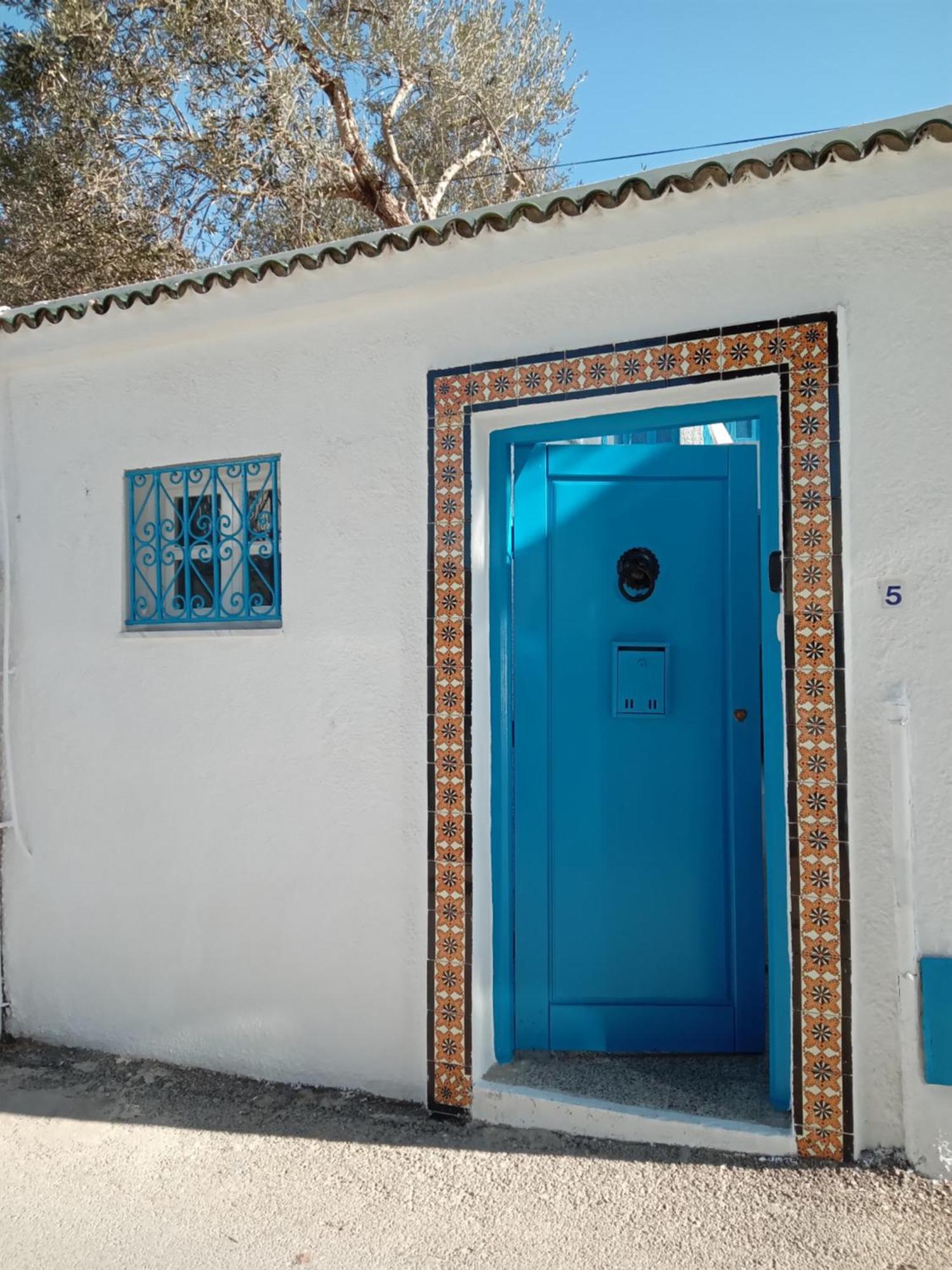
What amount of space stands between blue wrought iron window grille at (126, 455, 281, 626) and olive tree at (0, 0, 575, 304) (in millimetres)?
6058

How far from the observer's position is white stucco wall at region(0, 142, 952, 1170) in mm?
3012

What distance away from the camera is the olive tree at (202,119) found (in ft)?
29.6

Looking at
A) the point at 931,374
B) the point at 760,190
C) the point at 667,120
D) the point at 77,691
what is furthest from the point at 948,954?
the point at 667,120

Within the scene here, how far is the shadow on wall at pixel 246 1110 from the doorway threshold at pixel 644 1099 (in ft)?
0.13

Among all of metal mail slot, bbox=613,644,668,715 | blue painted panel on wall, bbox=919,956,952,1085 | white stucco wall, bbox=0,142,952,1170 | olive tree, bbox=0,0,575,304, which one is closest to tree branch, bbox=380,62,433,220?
olive tree, bbox=0,0,575,304

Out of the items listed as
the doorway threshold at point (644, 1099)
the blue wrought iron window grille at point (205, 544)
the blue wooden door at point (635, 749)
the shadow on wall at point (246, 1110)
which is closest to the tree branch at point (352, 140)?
the blue wrought iron window grille at point (205, 544)

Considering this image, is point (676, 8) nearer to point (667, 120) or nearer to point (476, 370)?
point (667, 120)

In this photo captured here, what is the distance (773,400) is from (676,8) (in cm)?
685

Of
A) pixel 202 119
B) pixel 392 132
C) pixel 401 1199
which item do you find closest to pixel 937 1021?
pixel 401 1199

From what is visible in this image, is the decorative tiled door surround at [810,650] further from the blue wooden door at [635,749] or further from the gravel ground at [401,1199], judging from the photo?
the blue wooden door at [635,749]

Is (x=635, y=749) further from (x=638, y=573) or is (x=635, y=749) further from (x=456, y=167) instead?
(x=456, y=167)

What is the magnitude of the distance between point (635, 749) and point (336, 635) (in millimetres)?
1187

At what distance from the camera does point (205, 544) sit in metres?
4.19

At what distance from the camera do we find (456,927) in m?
3.56
